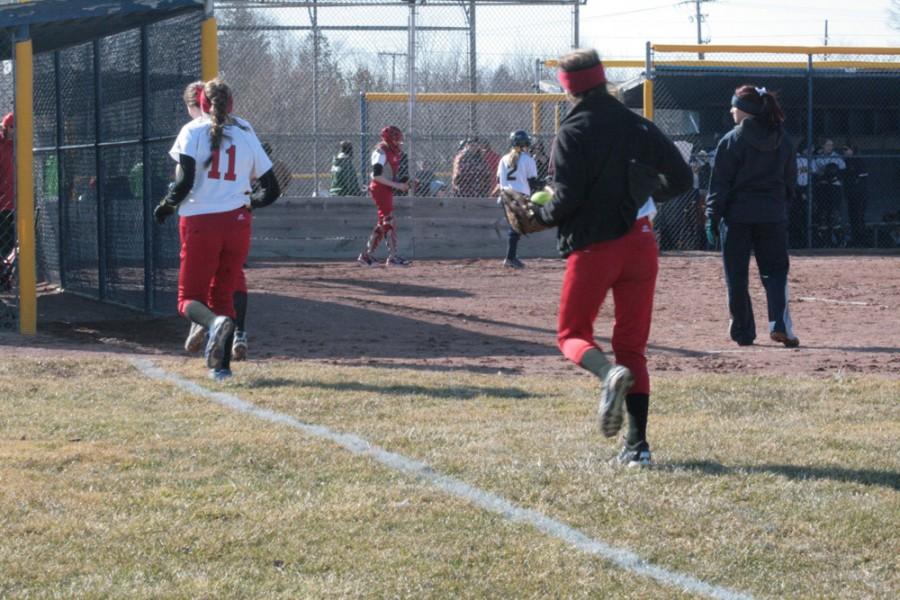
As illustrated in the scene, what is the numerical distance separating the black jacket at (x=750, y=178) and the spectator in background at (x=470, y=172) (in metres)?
10.3

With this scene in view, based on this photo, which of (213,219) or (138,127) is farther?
(138,127)

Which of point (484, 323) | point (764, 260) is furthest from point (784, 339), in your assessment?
point (484, 323)

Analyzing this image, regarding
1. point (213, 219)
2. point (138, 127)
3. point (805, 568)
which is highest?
point (138, 127)

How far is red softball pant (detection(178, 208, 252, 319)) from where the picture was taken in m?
8.16

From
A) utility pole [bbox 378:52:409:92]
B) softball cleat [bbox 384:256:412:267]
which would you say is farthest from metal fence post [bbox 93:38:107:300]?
utility pole [bbox 378:52:409:92]

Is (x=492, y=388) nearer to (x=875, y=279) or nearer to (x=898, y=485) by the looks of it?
(x=898, y=485)

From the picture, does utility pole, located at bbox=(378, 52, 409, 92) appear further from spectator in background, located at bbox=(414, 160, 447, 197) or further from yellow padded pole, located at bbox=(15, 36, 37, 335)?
yellow padded pole, located at bbox=(15, 36, 37, 335)

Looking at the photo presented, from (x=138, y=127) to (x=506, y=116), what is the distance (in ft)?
36.9

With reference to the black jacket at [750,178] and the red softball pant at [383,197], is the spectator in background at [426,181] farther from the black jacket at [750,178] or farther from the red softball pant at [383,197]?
the black jacket at [750,178]

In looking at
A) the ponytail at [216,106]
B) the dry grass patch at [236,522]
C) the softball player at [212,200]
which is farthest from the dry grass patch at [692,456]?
the ponytail at [216,106]

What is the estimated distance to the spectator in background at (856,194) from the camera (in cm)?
2136

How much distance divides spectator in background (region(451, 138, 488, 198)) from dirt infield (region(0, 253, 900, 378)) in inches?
124

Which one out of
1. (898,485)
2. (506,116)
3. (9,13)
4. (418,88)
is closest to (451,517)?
(898,485)

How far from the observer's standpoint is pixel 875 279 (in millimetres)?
16359
